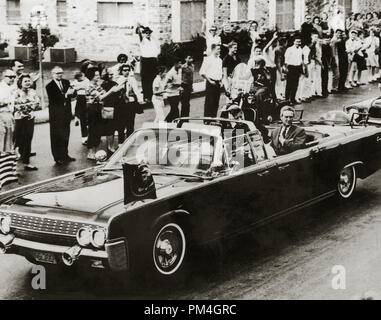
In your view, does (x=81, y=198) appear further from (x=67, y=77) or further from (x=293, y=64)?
(x=67, y=77)

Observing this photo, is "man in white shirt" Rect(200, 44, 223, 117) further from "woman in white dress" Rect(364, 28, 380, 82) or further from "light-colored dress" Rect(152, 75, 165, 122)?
"woman in white dress" Rect(364, 28, 380, 82)

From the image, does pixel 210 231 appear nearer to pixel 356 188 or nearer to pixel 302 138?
pixel 302 138

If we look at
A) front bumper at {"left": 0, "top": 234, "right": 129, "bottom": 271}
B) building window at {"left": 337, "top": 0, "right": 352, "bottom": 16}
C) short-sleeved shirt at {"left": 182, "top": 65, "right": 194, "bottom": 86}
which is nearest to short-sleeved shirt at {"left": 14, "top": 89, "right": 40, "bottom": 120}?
short-sleeved shirt at {"left": 182, "top": 65, "right": 194, "bottom": 86}

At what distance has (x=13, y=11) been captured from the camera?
26734mm

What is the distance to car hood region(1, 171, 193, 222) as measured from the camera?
7090 millimetres

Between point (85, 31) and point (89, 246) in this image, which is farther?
point (85, 31)

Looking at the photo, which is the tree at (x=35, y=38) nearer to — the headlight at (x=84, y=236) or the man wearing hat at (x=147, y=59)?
the man wearing hat at (x=147, y=59)

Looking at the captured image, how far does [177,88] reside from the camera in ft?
46.2

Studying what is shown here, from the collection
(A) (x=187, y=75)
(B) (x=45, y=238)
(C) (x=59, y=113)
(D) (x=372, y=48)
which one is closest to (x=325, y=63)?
(D) (x=372, y=48)

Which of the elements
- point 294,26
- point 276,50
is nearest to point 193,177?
point 276,50

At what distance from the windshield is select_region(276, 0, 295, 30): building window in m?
21.6

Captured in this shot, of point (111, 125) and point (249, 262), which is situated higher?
point (111, 125)

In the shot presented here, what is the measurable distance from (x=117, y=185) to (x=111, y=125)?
5.07 m

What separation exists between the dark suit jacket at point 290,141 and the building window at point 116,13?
15333 mm
